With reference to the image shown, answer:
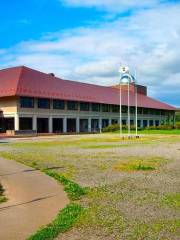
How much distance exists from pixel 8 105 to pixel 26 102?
2.50m

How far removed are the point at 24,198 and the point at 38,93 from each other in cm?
5108

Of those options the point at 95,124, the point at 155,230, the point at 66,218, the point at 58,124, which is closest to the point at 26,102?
the point at 58,124

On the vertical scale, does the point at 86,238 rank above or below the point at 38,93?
below

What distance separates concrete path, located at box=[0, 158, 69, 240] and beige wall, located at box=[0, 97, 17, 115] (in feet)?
149

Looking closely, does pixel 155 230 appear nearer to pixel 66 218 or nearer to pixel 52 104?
pixel 66 218

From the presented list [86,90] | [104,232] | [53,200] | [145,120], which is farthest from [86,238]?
[145,120]

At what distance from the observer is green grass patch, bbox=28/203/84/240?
259 inches

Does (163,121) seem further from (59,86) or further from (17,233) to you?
(17,233)

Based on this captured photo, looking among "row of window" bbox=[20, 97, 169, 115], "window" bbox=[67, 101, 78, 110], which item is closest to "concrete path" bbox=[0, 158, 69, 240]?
"row of window" bbox=[20, 97, 169, 115]

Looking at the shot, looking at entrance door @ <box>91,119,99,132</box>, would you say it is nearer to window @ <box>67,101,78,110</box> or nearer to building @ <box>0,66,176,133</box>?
building @ <box>0,66,176,133</box>

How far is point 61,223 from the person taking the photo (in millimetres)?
7355

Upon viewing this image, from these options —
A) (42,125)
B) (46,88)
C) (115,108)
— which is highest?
(46,88)

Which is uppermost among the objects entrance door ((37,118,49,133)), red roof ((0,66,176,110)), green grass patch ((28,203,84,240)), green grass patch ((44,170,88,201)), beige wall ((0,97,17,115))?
red roof ((0,66,176,110))

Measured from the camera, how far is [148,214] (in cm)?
818
